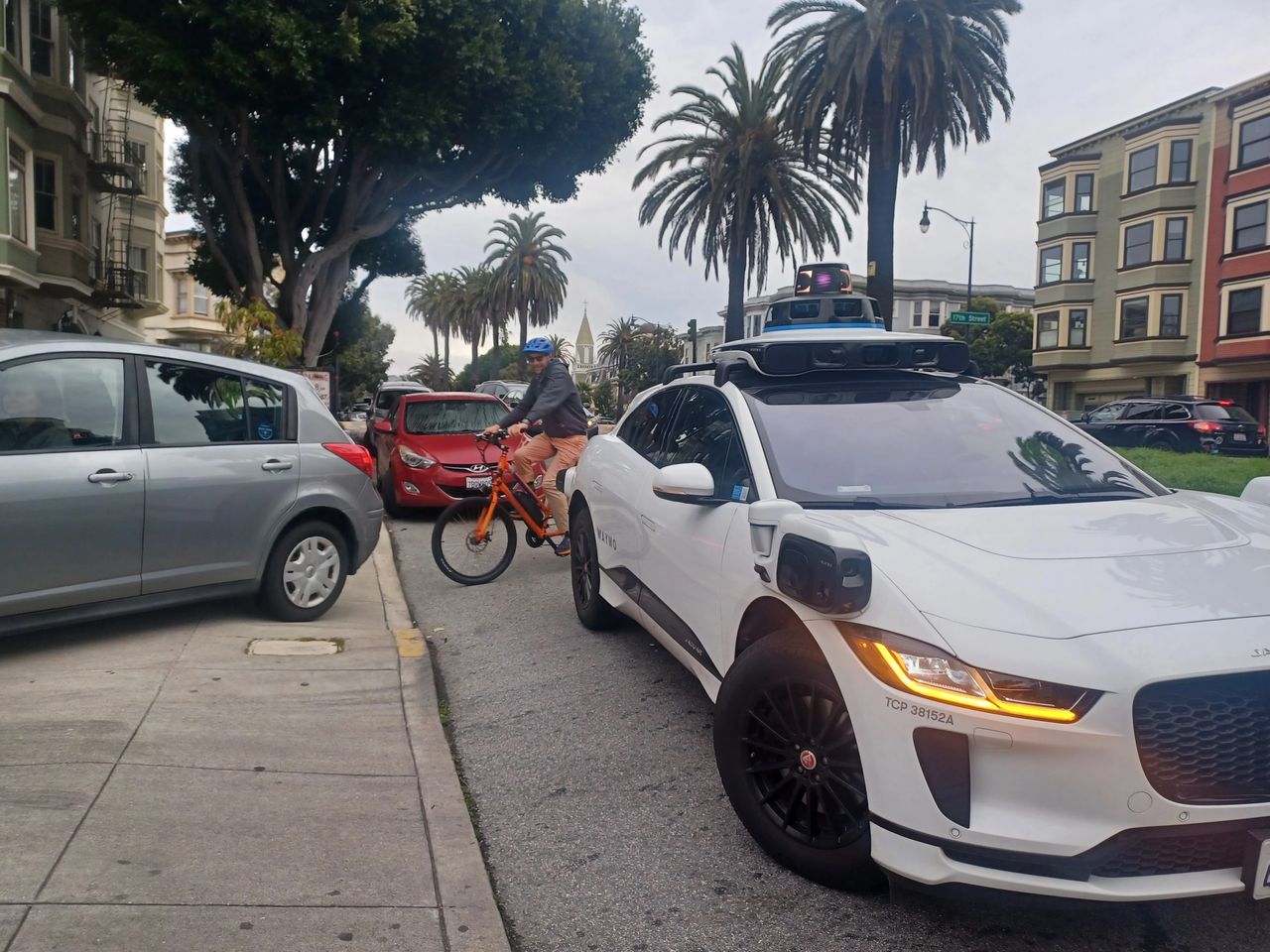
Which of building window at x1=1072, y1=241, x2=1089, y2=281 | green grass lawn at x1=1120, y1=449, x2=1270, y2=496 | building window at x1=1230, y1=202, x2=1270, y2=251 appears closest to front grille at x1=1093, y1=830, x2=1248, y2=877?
green grass lawn at x1=1120, y1=449, x2=1270, y2=496

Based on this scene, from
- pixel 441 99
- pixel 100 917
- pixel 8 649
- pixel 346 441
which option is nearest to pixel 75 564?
pixel 8 649

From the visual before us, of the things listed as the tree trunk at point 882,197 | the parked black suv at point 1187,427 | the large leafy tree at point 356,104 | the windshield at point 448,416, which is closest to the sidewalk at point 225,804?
the windshield at point 448,416

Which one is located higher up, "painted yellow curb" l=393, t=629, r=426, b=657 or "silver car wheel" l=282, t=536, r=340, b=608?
"silver car wheel" l=282, t=536, r=340, b=608

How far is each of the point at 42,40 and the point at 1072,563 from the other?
76.4 feet

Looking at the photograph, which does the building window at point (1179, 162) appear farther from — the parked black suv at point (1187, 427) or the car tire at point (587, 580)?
the car tire at point (587, 580)

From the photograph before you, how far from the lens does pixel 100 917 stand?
112 inches

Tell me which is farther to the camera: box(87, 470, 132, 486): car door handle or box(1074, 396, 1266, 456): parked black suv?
box(1074, 396, 1266, 456): parked black suv

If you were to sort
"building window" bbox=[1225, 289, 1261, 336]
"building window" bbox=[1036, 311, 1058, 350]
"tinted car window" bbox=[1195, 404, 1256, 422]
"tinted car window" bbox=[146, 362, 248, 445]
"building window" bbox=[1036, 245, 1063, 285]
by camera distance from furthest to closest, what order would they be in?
"building window" bbox=[1036, 311, 1058, 350] < "building window" bbox=[1036, 245, 1063, 285] < "building window" bbox=[1225, 289, 1261, 336] < "tinted car window" bbox=[1195, 404, 1256, 422] < "tinted car window" bbox=[146, 362, 248, 445]

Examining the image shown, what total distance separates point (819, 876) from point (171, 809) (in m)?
2.19

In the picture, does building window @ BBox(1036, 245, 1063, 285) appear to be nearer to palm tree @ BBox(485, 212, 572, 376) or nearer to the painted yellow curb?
palm tree @ BBox(485, 212, 572, 376)

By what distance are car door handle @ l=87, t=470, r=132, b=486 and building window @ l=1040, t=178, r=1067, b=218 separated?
47.8 meters

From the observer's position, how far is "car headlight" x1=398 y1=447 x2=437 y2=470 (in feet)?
37.2

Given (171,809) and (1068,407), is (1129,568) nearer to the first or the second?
(171,809)

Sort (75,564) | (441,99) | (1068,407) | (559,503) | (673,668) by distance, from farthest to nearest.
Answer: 1. (1068,407)
2. (441,99)
3. (559,503)
4. (673,668)
5. (75,564)
